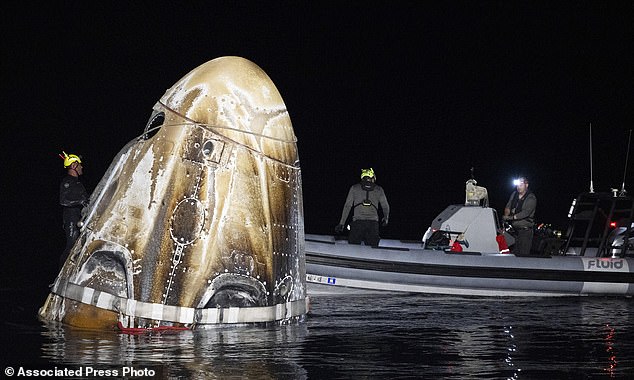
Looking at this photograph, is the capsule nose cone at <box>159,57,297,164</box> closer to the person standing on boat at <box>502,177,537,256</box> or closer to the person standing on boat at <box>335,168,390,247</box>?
the person standing on boat at <box>335,168,390,247</box>

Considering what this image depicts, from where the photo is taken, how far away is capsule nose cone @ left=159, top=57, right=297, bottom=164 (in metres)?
9.94

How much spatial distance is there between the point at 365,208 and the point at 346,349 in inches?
247

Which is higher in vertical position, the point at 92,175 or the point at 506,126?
the point at 506,126

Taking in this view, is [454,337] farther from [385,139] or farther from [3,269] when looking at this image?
[385,139]

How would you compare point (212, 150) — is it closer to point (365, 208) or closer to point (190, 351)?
point (190, 351)

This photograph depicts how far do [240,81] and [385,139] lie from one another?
308 feet

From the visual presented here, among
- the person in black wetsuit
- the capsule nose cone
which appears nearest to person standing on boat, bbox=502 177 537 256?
the person in black wetsuit

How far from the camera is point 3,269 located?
62.4 ft

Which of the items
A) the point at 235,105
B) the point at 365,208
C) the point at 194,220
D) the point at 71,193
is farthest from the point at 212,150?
the point at 365,208

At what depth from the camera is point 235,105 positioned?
998cm

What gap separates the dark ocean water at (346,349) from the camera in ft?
29.6

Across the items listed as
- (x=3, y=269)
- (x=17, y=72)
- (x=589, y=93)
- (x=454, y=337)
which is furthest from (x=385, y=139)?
(x=454, y=337)

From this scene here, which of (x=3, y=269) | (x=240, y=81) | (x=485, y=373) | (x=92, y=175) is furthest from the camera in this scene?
(x=92, y=175)
